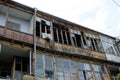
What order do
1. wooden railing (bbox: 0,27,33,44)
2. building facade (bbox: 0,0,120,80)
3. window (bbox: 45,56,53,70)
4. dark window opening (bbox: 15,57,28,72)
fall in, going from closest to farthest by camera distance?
wooden railing (bbox: 0,27,33,44)
building facade (bbox: 0,0,120,80)
dark window opening (bbox: 15,57,28,72)
window (bbox: 45,56,53,70)

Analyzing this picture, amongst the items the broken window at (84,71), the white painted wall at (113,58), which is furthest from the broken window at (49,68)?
the white painted wall at (113,58)

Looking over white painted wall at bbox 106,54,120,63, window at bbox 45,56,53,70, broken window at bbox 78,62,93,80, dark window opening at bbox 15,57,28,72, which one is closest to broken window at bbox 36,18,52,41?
window at bbox 45,56,53,70

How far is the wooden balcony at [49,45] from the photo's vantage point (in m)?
12.6

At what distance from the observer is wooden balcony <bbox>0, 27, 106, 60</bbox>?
12641mm

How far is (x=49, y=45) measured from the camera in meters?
A: 14.4

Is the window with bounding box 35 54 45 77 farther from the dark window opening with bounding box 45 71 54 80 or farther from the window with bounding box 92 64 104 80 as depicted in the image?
the window with bounding box 92 64 104 80

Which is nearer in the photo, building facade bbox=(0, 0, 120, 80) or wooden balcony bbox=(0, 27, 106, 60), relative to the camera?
wooden balcony bbox=(0, 27, 106, 60)

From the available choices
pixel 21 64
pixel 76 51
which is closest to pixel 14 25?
pixel 21 64

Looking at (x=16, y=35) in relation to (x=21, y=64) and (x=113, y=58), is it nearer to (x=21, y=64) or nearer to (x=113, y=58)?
(x=21, y=64)

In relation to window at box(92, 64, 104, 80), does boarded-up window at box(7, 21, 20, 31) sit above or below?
above

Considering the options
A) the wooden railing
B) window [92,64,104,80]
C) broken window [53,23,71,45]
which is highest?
broken window [53,23,71,45]

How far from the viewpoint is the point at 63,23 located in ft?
55.8

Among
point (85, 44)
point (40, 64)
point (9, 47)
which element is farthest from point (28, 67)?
point (85, 44)

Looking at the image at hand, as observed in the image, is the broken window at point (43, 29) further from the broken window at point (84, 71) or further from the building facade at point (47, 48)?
the broken window at point (84, 71)
